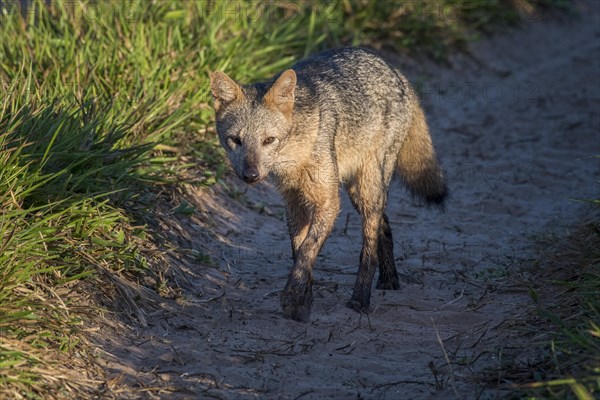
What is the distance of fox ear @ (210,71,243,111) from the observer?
18.6 ft

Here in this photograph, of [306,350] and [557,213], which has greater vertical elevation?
[306,350]

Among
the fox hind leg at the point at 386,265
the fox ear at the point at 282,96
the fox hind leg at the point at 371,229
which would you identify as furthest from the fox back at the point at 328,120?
the fox hind leg at the point at 386,265

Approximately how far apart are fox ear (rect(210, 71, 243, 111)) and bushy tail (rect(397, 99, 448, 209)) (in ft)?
4.89

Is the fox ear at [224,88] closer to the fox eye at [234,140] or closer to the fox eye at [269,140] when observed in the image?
the fox eye at [234,140]

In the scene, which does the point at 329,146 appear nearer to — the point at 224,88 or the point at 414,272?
the point at 224,88

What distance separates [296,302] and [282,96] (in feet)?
4.47

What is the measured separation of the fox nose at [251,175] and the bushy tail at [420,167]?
5.17 ft

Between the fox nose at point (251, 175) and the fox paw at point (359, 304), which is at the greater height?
the fox nose at point (251, 175)

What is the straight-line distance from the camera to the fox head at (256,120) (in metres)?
5.52

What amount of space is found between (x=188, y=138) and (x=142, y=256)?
6.80ft

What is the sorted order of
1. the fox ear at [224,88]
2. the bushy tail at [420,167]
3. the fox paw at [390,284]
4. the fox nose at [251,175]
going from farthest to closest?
the bushy tail at [420,167]
the fox paw at [390,284]
the fox ear at [224,88]
the fox nose at [251,175]

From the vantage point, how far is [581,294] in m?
4.76

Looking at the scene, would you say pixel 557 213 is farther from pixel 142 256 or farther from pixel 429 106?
pixel 142 256

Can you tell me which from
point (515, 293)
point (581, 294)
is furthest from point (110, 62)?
point (581, 294)
